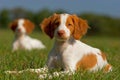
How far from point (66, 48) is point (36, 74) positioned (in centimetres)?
87

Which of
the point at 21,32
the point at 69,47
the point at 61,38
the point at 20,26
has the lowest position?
the point at 21,32

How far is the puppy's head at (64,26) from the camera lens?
26.9 ft

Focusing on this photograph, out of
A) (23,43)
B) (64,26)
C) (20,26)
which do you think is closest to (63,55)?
(64,26)

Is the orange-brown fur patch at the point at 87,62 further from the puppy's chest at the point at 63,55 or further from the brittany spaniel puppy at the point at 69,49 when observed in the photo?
the puppy's chest at the point at 63,55

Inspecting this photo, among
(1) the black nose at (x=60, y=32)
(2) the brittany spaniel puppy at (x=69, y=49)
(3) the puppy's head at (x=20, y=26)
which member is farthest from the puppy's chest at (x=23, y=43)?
(1) the black nose at (x=60, y=32)

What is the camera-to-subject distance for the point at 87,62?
8586mm

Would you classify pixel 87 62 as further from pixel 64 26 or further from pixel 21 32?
pixel 21 32

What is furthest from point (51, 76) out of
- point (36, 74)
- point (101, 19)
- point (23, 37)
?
point (101, 19)

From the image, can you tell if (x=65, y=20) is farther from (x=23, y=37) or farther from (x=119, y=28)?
(x=119, y=28)

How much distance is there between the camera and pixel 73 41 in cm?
873

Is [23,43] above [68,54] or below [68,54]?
below

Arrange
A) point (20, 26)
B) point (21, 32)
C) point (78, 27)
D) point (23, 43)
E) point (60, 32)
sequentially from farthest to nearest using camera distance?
point (23, 43) → point (21, 32) → point (20, 26) → point (78, 27) → point (60, 32)

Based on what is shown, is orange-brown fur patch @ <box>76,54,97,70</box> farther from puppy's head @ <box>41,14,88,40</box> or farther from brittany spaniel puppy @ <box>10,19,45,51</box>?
brittany spaniel puppy @ <box>10,19,45,51</box>

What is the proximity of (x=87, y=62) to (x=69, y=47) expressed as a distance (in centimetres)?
43
